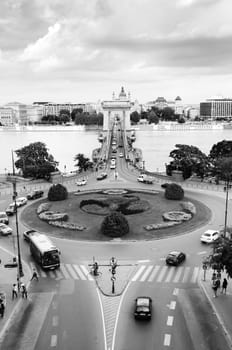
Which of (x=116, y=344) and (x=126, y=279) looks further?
(x=126, y=279)

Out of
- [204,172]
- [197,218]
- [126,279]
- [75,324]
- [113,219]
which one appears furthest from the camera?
[204,172]

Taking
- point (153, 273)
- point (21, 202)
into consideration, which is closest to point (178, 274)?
point (153, 273)

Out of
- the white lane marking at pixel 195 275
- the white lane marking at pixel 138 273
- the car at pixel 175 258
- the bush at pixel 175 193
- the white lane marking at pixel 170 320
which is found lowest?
the white lane marking at pixel 195 275

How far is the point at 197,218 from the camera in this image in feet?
107

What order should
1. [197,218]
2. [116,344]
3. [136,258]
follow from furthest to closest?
[197,218] < [136,258] < [116,344]

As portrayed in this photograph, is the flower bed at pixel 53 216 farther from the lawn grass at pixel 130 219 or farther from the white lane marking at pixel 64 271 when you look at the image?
the white lane marking at pixel 64 271

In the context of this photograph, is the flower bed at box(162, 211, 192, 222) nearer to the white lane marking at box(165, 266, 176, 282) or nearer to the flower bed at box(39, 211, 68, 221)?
the flower bed at box(39, 211, 68, 221)

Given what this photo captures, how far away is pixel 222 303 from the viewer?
720 inches

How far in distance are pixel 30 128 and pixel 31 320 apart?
173 m

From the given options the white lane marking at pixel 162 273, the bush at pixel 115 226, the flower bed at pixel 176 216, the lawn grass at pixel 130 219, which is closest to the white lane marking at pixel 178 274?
the white lane marking at pixel 162 273

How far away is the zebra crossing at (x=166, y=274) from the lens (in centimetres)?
2116

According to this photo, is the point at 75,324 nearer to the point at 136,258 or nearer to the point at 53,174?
the point at 136,258

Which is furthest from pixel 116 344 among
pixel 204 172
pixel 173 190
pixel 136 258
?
pixel 204 172

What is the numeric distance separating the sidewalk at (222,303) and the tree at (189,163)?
101ft
